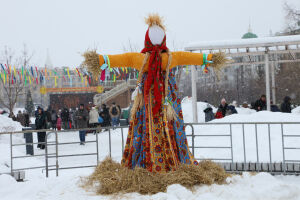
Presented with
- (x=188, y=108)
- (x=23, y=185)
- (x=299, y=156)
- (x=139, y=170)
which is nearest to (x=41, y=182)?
(x=23, y=185)

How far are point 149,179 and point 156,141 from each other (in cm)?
51

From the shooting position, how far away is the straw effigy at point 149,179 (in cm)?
441

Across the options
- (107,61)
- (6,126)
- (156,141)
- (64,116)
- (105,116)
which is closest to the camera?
(156,141)

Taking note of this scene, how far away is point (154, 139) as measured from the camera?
184 inches

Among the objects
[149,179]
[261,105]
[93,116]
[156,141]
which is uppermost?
[261,105]

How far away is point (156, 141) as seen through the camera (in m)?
4.69

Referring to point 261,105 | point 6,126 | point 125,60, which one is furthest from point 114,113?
point 125,60

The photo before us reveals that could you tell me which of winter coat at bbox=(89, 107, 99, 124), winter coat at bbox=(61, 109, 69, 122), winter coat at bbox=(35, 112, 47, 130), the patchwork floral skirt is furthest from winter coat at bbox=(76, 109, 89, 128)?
the patchwork floral skirt

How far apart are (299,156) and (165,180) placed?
3647 millimetres

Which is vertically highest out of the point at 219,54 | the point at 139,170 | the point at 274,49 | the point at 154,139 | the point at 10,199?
the point at 274,49

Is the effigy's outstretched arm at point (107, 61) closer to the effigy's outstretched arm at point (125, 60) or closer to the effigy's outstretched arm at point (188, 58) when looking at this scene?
the effigy's outstretched arm at point (125, 60)

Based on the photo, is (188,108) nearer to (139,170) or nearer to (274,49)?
(274,49)

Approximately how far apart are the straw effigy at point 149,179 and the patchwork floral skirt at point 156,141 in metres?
0.14

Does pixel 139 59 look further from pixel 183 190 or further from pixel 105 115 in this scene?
pixel 105 115
